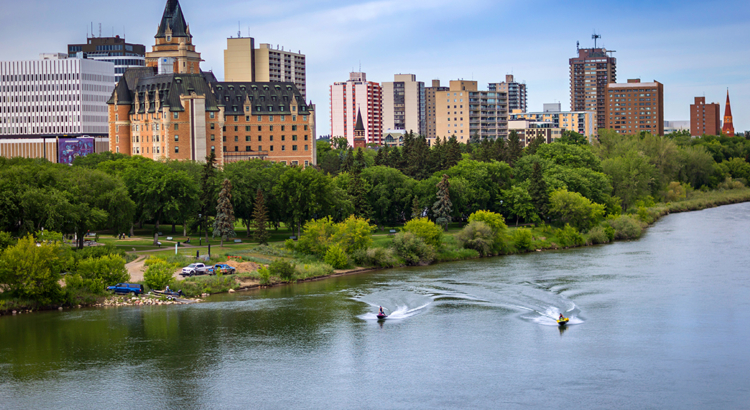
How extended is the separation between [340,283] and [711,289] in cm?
3399

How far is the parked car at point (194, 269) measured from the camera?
70550 millimetres

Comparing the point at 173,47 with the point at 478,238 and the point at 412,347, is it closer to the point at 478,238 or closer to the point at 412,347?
the point at 478,238

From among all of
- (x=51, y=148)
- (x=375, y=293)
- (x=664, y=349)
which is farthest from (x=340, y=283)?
(x=51, y=148)

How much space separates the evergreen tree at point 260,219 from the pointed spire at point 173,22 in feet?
250

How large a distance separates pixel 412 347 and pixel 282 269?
25503 mm

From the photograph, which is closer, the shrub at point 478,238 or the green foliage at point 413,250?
the green foliage at point 413,250

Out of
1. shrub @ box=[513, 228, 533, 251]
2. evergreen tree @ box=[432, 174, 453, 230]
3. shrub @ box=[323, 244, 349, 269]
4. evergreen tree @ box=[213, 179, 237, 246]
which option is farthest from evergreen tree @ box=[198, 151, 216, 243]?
shrub @ box=[513, 228, 533, 251]

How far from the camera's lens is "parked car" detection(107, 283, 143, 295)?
215ft

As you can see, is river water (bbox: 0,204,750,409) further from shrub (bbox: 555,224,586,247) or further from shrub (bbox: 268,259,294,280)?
shrub (bbox: 555,224,586,247)

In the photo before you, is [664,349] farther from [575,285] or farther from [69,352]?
[69,352]

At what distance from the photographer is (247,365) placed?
48.2 m

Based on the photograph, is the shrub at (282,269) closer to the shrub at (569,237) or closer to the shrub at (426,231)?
the shrub at (426,231)

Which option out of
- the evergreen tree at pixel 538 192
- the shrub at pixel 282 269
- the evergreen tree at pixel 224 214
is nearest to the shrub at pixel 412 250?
the shrub at pixel 282 269

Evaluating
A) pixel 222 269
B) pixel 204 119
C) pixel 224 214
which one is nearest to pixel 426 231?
pixel 224 214
